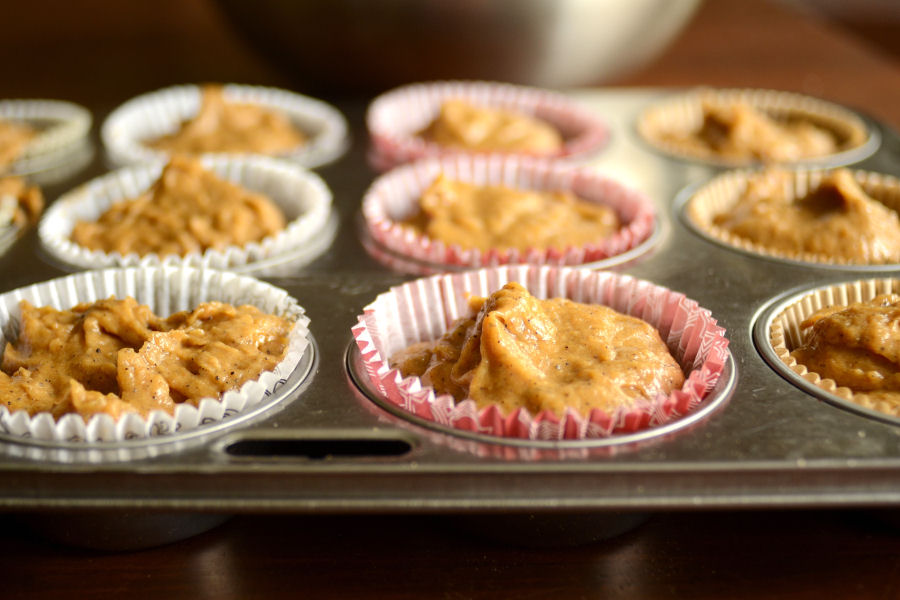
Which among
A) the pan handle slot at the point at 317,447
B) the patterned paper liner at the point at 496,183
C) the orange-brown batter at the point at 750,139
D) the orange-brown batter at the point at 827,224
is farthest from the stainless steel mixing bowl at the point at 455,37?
the pan handle slot at the point at 317,447

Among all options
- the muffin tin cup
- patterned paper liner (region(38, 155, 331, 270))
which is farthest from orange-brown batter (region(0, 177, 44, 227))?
the muffin tin cup

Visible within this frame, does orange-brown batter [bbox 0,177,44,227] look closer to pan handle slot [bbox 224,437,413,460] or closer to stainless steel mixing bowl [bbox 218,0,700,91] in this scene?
stainless steel mixing bowl [bbox 218,0,700,91]

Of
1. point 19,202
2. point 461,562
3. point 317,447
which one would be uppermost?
point 19,202

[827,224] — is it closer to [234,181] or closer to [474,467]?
[474,467]

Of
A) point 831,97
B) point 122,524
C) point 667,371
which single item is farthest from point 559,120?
point 122,524

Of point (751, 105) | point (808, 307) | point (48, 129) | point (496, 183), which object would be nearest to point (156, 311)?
point (496, 183)

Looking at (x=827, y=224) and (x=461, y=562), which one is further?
(x=827, y=224)
